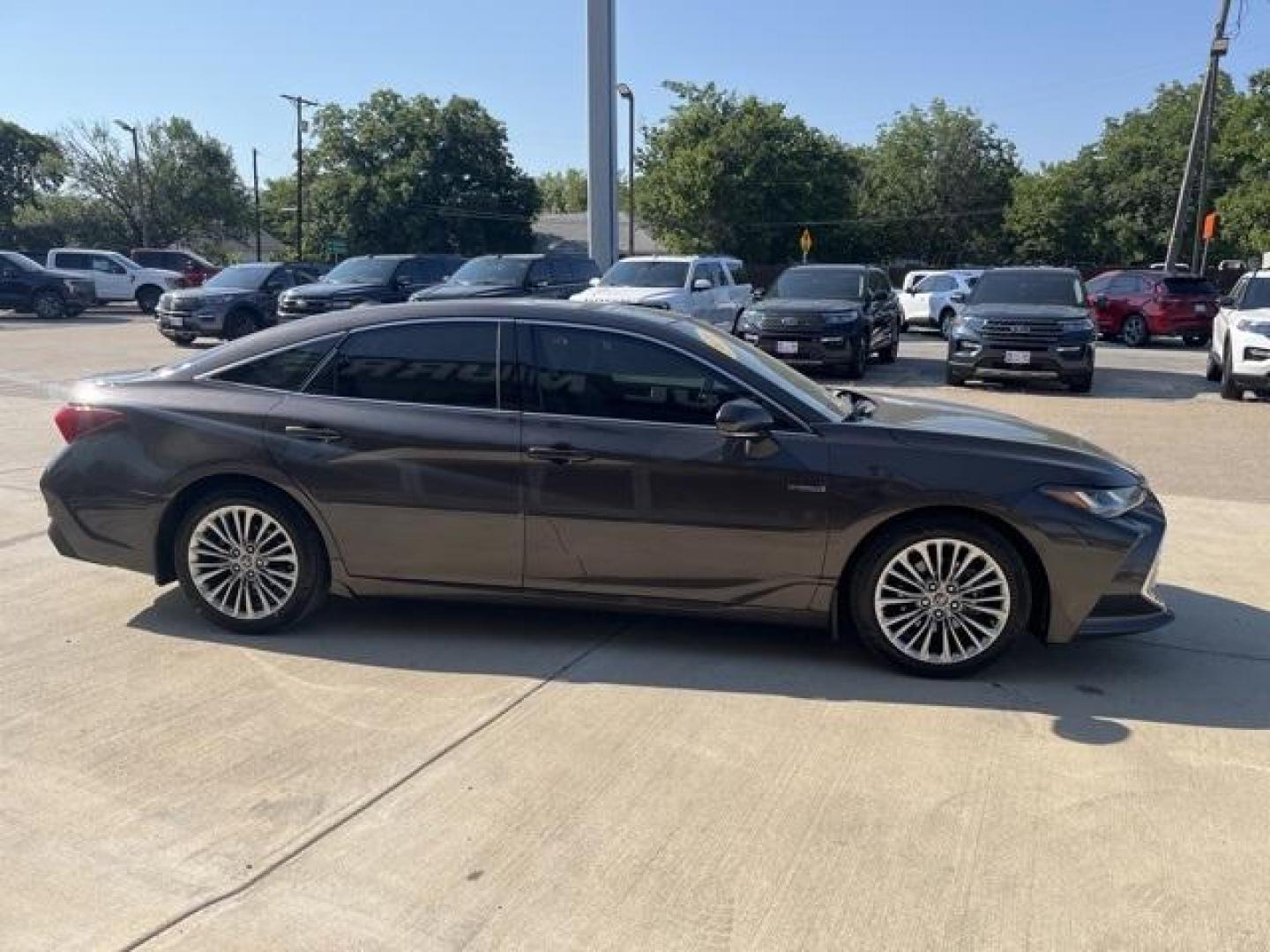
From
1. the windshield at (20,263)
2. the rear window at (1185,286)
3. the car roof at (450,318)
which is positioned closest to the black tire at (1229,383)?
the rear window at (1185,286)

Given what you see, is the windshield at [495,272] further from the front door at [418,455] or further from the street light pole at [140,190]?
the street light pole at [140,190]

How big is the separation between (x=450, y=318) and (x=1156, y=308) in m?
22.4

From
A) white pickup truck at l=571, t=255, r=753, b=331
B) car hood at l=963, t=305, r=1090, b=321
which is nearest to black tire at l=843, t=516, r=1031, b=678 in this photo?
car hood at l=963, t=305, r=1090, b=321

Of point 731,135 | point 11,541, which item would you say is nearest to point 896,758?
point 11,541

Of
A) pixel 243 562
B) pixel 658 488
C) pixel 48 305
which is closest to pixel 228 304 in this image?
pixel 48 305

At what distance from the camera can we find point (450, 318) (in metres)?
4.81

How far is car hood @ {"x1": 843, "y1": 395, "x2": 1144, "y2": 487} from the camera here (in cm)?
443

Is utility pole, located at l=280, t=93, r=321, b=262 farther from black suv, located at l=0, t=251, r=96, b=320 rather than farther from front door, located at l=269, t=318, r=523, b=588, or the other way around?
front door, located at l=269, t=318, r=523, b=588

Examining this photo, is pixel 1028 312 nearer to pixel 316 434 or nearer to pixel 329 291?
pixel 316 434

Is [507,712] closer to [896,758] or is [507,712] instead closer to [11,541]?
[896,758]

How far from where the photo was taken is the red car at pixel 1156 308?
75.8 ft

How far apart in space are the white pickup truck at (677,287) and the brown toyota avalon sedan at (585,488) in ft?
36.6

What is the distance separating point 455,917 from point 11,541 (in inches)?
193

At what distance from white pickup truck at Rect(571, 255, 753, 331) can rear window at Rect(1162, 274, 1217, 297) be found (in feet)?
36.2
